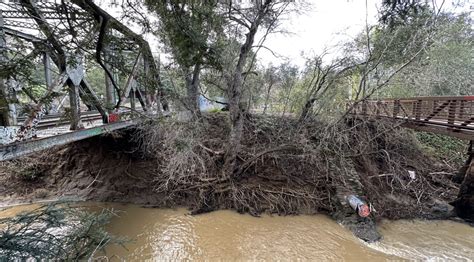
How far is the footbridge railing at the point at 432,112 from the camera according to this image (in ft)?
15.7

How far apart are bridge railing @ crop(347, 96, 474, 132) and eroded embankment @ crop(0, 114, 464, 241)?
24.0 inches

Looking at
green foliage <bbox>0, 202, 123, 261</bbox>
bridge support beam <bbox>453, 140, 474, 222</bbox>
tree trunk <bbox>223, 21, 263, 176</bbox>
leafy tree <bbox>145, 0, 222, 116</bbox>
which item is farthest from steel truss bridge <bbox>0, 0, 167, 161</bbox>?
bridge support beam <bbox>453, 140, 474, 222</bbox>

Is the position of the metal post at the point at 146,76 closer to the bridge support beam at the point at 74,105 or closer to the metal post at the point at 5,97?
the bridge support beam at the point at 74,105

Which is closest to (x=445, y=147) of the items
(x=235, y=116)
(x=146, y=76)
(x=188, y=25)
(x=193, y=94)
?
(x=235, y=116)

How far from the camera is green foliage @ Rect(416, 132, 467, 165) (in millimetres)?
8570

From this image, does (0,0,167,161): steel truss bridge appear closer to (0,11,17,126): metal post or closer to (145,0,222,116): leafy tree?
(0,11,17,126): metal post

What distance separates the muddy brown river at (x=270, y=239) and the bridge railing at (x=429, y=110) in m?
2.56

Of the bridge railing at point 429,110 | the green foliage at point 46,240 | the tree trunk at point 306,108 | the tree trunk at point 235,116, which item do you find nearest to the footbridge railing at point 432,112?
the bridge railing at point 429,110

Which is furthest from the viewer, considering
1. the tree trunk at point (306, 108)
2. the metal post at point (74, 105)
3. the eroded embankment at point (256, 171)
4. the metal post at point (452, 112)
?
the tree trunk at point (306, 108)

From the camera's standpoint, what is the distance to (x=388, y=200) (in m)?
6.43

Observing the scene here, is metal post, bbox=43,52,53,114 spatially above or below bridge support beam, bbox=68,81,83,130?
above

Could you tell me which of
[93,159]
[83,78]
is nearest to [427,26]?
[83,78]

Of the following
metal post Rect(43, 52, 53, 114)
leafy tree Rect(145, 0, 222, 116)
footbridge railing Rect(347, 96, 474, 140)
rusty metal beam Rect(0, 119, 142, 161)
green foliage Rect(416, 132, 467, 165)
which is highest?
leafy tree Rect(145, 0, 222, 116)

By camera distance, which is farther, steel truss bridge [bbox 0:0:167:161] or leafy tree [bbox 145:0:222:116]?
leafy tree [bbox 145:0:222:116]
